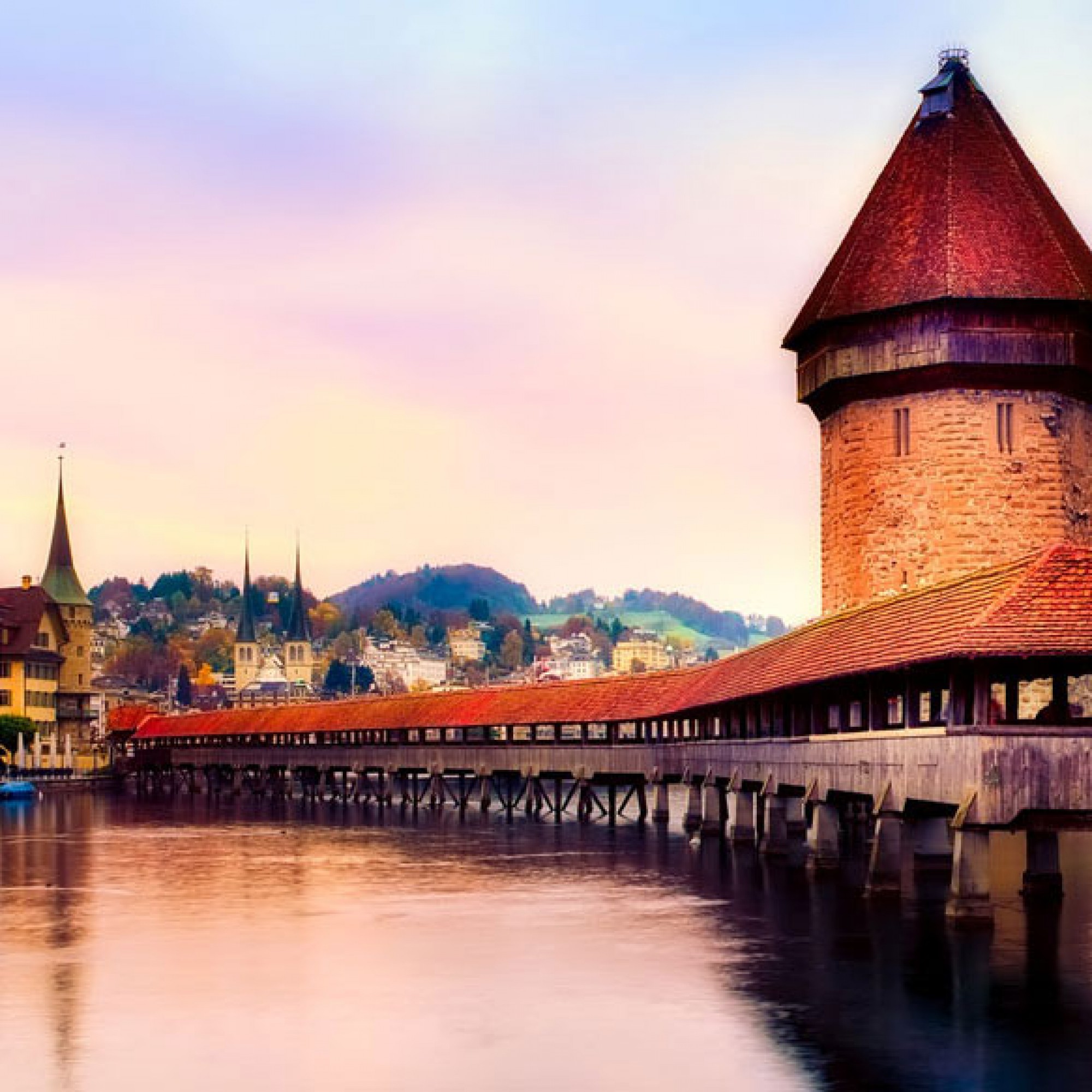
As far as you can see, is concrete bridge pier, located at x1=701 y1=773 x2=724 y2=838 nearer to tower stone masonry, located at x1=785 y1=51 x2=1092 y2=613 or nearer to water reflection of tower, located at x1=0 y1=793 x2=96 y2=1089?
tower stone masonry, located at x1=785 y1=51 x2=1092 y2=613

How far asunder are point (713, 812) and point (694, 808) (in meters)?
1.65

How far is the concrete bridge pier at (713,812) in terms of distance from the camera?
55.0m

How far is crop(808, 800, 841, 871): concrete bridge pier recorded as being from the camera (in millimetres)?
39219

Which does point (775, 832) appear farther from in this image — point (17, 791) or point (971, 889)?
point (17, 791)

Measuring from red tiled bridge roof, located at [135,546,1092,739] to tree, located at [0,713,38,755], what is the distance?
161ft

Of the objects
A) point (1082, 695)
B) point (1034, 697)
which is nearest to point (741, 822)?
point (1034, 697)

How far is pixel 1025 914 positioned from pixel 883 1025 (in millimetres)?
10289

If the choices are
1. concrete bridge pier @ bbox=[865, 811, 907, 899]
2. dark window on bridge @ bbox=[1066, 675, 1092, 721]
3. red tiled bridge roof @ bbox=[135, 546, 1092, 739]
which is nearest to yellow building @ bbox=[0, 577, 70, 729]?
red tiled bridge roof @ bbox=[135, 546, 1092, 739]

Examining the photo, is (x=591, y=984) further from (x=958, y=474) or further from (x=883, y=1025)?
(x=958, y=474)

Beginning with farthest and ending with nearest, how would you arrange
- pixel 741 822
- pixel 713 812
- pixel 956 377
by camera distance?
pixel 956 377, pixel 713 812, pixel 741 822

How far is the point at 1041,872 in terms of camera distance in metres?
34.5

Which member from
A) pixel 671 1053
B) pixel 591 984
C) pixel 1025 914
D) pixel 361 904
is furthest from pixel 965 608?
pixel 361 904

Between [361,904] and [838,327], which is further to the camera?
[838,327]

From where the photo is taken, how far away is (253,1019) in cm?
2306
